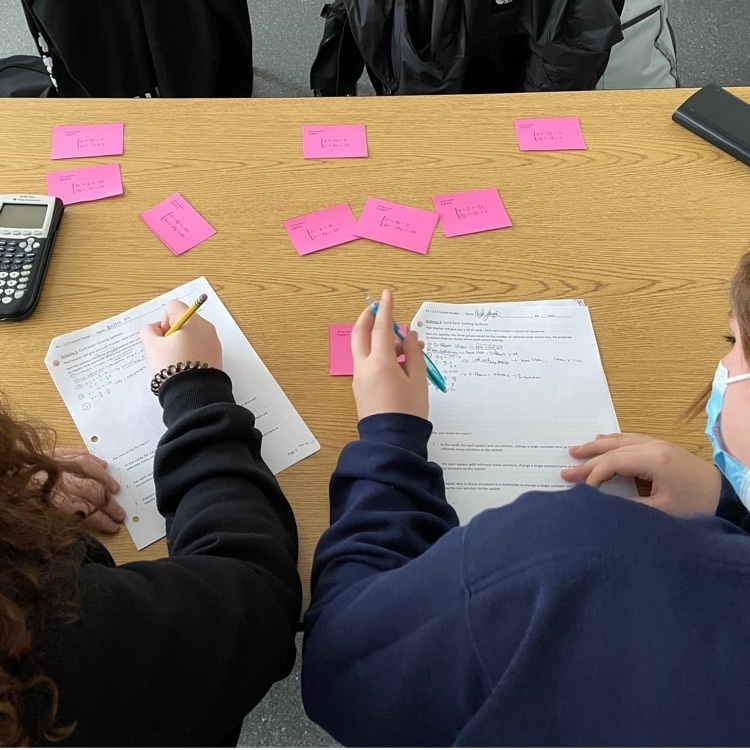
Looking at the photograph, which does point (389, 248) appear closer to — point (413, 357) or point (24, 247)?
point (413, 357)

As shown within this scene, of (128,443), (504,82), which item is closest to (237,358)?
(128,443)

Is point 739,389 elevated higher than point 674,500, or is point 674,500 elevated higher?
point 739,389

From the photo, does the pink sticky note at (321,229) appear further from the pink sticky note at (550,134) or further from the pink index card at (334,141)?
the pink sticky note at (550,134)

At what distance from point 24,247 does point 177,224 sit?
7.6 inches

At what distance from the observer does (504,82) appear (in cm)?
148

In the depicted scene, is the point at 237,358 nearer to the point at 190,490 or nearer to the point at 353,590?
the point at 190,490

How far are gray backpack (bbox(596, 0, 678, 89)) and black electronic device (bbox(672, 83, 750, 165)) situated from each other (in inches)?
23.8

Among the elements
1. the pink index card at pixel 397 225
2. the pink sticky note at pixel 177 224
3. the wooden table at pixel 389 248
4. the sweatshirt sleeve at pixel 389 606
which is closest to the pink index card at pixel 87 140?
the wooden table at pixel 389 248

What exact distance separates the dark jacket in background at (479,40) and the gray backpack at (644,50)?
193 millimetres

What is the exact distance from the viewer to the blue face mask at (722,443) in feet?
2.18

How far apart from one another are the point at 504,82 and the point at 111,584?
1403 mm

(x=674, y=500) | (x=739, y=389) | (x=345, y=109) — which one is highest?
(x=345, y=109)

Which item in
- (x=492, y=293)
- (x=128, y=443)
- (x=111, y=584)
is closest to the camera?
(x=111, y=584)

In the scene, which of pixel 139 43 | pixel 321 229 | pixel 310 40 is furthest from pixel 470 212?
pixel 310 40
